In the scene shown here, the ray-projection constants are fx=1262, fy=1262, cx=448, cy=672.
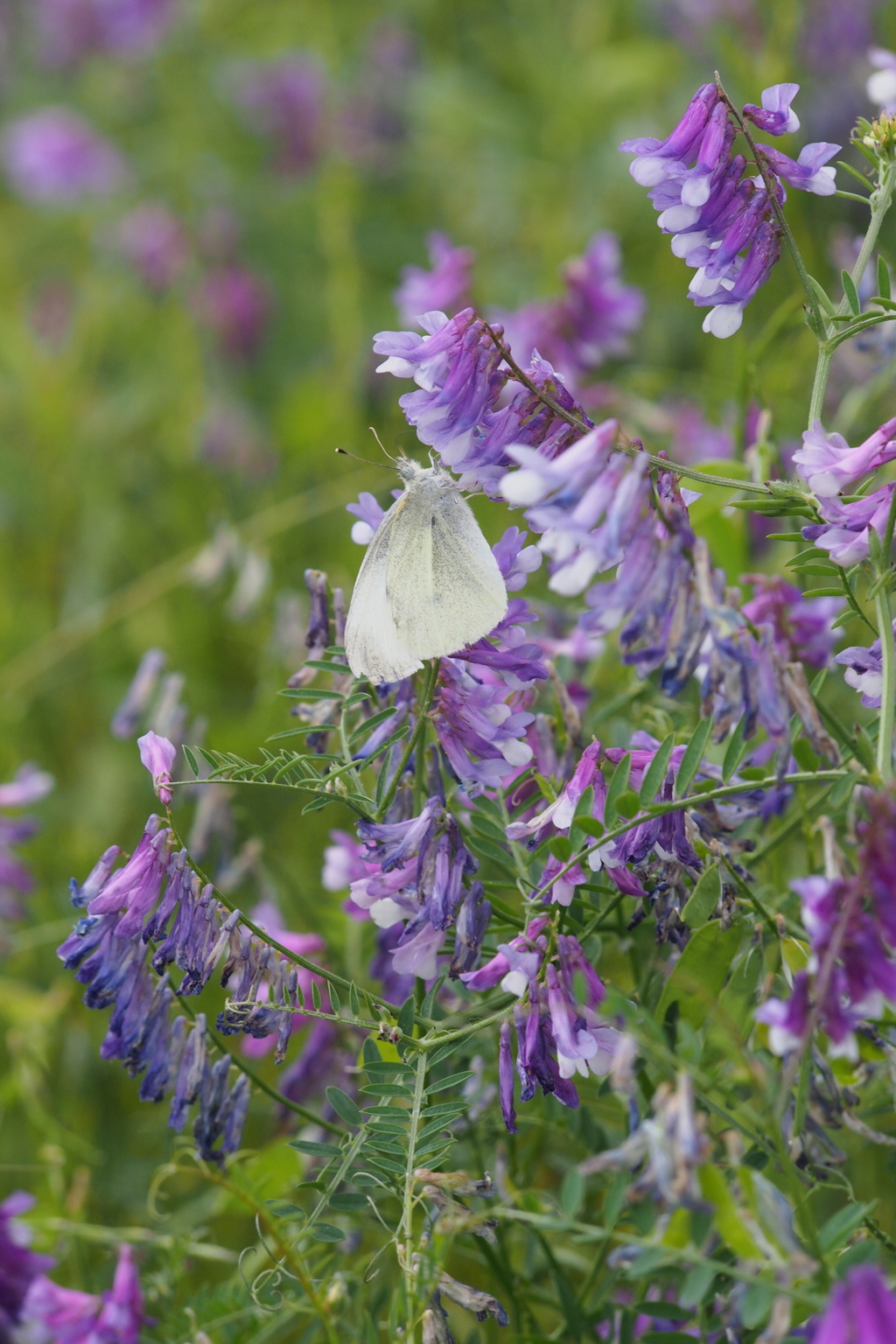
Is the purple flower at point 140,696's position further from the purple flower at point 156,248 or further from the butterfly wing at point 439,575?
the purple flower at point 156,248

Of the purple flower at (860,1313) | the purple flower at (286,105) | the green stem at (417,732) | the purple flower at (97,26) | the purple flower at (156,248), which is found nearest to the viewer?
the purple flower at (860,1313)

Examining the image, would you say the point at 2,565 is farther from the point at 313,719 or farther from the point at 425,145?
the point at 313,719

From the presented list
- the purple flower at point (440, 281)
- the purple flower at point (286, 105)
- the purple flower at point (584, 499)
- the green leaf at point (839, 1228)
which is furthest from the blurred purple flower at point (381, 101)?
the green leaf at point (839, 1228)

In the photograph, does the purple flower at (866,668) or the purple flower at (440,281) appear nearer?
the purple flower at (866,668)

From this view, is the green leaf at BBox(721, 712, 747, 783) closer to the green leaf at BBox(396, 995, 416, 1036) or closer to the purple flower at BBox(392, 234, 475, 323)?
the green leaf at BBox(396, 995, 416, 1036)

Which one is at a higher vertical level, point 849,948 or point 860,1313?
point 849,948

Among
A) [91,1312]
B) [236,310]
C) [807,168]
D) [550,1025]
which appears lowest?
[91,1312]

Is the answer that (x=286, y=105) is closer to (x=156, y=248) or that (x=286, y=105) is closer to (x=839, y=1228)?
(x=156, y=248)

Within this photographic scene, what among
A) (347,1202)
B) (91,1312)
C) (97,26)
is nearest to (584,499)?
(347,1202)
